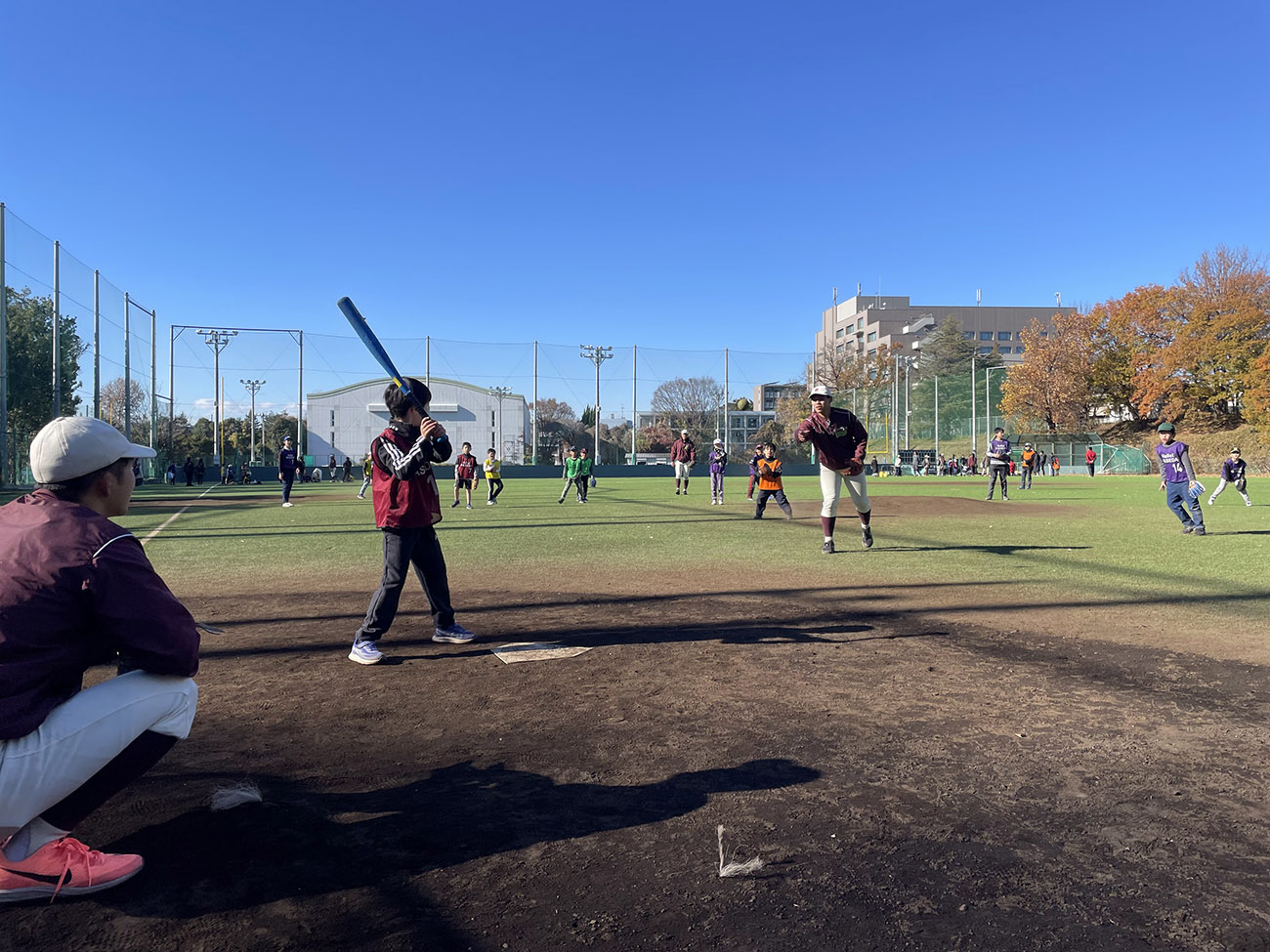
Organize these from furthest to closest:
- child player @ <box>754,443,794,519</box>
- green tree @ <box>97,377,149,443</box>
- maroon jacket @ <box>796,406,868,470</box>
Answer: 1. green tree @ <box>97,377,149,443</box>
2. child player @ <box>754,443,794,519</box>
3. maroon jacket @ <box>796,406,868,470</box>

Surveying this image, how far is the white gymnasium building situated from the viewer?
74.1m

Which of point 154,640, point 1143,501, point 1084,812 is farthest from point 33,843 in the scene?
point 1143,501

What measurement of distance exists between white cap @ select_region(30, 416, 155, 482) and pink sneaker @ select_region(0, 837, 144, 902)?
1.17 meters

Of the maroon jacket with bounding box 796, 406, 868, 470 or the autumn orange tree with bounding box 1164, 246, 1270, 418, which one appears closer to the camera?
the maroon jacket with bounding box 796, 406, 868, 470

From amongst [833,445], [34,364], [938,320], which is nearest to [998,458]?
Result: [833,445]

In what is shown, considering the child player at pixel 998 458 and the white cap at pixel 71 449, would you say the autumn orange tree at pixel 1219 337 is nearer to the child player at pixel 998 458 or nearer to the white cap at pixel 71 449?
the child player at pixel 998 458

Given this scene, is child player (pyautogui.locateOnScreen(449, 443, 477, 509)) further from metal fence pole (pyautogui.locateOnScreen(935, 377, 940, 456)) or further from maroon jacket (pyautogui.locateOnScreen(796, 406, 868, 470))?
metal fence pole (pyautogui.locateOnScreen(935, 377, 940, 456))

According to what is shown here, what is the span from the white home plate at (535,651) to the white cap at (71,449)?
3.23 m

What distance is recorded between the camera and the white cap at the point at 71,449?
2670 mm

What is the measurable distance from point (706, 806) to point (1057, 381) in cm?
6974

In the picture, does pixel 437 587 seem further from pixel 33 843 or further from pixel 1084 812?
pixel 1084 812

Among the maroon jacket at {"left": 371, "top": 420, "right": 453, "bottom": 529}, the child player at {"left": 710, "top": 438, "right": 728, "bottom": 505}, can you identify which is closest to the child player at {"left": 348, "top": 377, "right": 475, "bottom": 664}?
the maroon jacket at {"left": 371, "top": 420, "right": 453, "bottom": 529}

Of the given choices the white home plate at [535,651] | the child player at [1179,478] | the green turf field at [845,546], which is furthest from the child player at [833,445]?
the white home plate at [535,651]

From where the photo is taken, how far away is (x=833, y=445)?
37.0 ft
